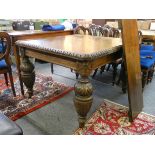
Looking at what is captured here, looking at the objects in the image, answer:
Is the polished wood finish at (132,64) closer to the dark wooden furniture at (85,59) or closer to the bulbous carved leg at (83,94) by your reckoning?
the dark wooden furniture at (85,59)

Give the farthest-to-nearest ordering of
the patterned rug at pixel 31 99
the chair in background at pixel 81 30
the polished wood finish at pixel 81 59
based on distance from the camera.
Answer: the chair in background at pixel 81 30
the patterned rug at pixel 31 99
the polished wood finish at pixel 81 59

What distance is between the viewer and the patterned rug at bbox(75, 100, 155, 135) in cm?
170

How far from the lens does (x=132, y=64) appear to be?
5.90ft

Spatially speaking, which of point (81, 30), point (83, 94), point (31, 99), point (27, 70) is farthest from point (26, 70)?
point (81, 30)

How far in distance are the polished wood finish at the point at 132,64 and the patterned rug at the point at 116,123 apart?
9 cm

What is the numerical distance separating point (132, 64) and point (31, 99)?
1312mm

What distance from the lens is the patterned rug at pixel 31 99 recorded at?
79.7 inches

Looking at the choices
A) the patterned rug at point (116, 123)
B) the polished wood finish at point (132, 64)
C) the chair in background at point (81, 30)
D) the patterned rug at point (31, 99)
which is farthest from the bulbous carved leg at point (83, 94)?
the chair in background at point (81, 30)

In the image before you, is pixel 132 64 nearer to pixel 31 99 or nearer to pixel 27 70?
pixel 27 70

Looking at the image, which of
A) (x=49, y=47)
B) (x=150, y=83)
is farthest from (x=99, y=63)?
(x=150, y=83)

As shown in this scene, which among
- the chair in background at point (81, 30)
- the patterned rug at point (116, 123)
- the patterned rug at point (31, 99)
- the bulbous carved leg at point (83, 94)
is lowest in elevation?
the patterned rug at point (116, 123)

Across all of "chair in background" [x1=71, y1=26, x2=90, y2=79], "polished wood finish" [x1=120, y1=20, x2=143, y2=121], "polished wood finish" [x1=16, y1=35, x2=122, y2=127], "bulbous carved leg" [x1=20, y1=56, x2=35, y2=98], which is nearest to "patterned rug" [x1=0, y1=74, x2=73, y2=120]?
"bulbous carved leg" [x1=20, y1=56, x2=35, y2=98]
